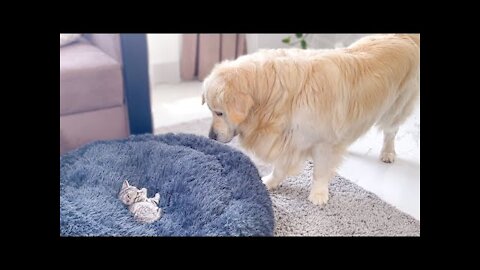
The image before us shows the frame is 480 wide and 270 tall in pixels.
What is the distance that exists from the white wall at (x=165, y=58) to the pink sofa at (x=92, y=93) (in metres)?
0.87

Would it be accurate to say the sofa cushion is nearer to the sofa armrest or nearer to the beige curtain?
the sofa armrest

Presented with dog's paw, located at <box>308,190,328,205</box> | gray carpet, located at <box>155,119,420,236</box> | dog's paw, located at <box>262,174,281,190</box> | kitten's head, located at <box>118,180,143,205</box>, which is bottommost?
gray carpet, located at <box>155,119,420,236</box>

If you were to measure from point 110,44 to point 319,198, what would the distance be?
3.65ft

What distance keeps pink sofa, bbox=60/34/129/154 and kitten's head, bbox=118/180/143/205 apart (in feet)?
1.50

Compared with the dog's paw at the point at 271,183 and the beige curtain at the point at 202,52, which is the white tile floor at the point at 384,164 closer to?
the dog's paw at the point at 271,183

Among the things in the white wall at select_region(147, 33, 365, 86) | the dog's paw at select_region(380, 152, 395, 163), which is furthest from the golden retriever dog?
the white wall at select_region(147, 33, 365, 86)

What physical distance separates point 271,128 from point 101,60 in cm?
82

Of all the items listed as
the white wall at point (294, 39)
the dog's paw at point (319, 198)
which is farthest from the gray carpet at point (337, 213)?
the white wall at point (294, 39)

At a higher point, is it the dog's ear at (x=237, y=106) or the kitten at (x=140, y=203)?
the dog's ear at (x=237, y=106)

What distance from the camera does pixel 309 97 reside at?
1.47 m

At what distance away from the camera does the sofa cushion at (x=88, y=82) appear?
68.1 inches

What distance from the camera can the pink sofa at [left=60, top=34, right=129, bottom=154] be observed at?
68.8 inches

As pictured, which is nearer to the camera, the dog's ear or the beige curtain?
the dog's ear
